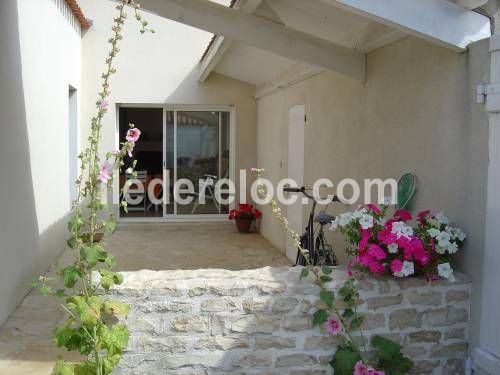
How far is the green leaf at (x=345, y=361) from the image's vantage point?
9.58 ft

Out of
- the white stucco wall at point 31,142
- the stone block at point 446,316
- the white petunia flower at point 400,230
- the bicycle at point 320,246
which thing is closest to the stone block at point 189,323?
the white petunia flower at point 400,230

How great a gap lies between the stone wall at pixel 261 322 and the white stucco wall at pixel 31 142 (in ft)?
7.92

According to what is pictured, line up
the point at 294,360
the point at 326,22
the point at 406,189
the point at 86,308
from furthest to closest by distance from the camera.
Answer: the point at 326,22, the point at 406,189, the point at 294,360, the point at 86,308

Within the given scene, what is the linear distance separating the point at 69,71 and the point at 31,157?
10.2 feet

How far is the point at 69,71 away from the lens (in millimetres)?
8609

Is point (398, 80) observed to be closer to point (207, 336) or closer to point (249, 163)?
point (207, 336)

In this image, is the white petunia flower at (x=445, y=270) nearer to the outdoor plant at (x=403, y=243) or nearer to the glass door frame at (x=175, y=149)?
the outdoor plant at (x=403, y=243)

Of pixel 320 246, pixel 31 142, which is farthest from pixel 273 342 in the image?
pixel 31 142

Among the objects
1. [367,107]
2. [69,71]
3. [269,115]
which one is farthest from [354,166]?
[69,71]

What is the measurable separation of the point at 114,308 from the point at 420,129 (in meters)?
2.30

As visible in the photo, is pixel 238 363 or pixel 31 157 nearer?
pixel 238 363

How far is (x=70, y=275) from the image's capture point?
2801 mm

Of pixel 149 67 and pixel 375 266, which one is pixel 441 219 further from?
pixel 149 67

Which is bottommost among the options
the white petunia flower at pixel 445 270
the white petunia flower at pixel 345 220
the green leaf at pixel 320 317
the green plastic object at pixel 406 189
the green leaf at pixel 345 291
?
the green leaf at pixel 320 317
